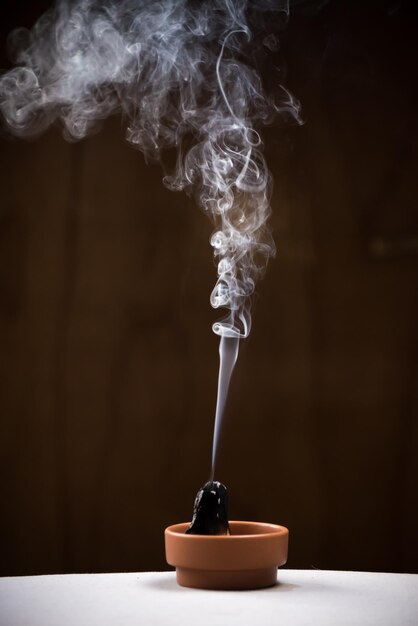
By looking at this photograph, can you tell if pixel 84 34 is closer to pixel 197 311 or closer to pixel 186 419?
pixel 197 311

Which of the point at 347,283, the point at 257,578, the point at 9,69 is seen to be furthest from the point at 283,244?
the point at 257,578

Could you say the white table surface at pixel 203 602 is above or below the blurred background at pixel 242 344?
below

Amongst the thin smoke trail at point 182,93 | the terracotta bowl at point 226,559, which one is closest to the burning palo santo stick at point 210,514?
the terracotta bowl at point 226,559

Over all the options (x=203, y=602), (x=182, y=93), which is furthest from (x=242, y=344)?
(x=203, y=602)

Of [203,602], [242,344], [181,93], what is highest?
[181,93]

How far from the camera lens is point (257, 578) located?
95cm

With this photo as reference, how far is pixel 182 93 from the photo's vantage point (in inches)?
64.7

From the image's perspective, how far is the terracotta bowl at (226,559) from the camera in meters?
0.93

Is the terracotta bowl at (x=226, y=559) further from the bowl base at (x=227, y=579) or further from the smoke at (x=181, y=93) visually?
the smoke at (x=181, y=93)

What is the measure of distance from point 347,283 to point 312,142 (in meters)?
0.30

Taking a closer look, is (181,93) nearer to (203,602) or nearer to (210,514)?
(210,514)

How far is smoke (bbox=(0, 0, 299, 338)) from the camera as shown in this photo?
1580 millimetres

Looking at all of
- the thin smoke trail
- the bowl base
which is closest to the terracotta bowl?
the bowl base

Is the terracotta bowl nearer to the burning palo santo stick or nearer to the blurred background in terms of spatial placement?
the burning palo santo stick
